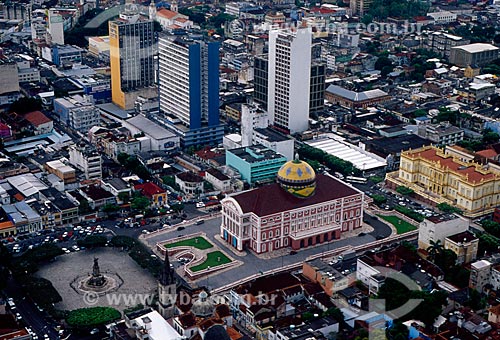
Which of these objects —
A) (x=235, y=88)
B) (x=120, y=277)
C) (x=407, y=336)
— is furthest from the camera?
(x=235, y=88)

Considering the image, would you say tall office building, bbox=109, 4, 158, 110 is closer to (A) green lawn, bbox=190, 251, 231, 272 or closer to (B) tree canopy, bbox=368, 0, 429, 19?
(A) green lawn, bbox=190, 251, 231, 272

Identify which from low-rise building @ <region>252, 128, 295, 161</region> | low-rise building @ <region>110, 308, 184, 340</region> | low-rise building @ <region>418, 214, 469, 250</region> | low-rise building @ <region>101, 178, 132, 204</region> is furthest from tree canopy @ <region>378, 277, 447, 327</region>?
low-rise building @ <region>101, 178, 132, 204</region>

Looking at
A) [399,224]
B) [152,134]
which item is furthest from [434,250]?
[152,134]

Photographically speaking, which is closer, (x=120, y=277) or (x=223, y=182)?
(x=120, y=277)

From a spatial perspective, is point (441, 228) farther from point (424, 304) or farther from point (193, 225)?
point (193, 225)

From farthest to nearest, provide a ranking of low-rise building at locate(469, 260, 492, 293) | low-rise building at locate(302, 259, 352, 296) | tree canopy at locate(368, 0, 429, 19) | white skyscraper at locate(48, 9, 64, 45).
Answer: tree canopy at locate(368, 0, 429, 19), white skyscraper at locate(48, 9, 64, 45), low-rise building at locate(469, 260, 492, 293), low-rise building at locate(302, 259, 352, 296)

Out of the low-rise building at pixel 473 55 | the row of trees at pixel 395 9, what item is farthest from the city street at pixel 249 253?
the row of trees at pixel 395 9

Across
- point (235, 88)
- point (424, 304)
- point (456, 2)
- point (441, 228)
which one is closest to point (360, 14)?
point (456, 2)
